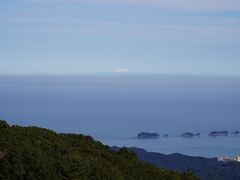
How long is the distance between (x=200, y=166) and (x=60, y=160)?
3314 centimetres

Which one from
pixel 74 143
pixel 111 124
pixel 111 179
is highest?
pixel 111 124

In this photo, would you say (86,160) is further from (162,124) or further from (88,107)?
(88,107)

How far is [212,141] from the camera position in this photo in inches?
3157

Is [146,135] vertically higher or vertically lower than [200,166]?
higher

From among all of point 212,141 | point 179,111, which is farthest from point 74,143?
point 179,111

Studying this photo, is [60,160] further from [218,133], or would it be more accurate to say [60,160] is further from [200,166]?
[218,133]

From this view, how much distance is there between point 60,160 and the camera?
944 cm

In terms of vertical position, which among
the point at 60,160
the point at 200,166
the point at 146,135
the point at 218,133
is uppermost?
the point at 218,133

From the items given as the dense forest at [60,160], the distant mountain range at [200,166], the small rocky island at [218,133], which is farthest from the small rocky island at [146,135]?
the dense forest at [60,160]

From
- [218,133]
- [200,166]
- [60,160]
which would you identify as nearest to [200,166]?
[200,166]

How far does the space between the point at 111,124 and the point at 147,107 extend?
33.4 meters

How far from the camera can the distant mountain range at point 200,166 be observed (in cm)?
3551

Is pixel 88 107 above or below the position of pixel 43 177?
above

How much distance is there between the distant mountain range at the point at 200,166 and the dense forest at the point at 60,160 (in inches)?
795
